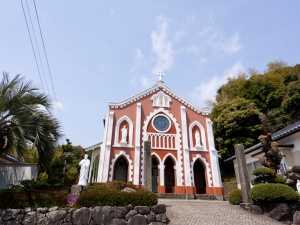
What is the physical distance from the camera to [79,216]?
26.7 feet

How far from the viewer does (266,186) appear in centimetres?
971

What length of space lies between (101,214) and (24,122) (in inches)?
192

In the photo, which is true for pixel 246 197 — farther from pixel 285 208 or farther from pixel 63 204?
pixel 63 204

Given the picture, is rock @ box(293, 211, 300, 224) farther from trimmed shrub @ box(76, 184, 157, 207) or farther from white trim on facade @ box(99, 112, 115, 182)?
white trim on facade @ box(99, 112, 115, 182)

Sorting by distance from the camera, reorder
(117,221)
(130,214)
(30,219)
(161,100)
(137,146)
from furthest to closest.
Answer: (161,100)
(137,146)
(130,214)
(117,221)
(30,219)

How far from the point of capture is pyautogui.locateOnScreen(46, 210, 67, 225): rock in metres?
8.05

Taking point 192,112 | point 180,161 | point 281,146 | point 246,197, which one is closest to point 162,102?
point 192,112

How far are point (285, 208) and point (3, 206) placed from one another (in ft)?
38.5

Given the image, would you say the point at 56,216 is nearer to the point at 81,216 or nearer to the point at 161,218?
the point at 81,216

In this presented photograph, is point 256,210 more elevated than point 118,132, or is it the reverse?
point 118,132

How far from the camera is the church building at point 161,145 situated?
18344 millimetres

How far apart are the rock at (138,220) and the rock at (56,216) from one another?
8.57 ft

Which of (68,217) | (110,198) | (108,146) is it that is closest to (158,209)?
(110,198)

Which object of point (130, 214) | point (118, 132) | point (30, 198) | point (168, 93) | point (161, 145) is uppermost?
point (168, 93)
